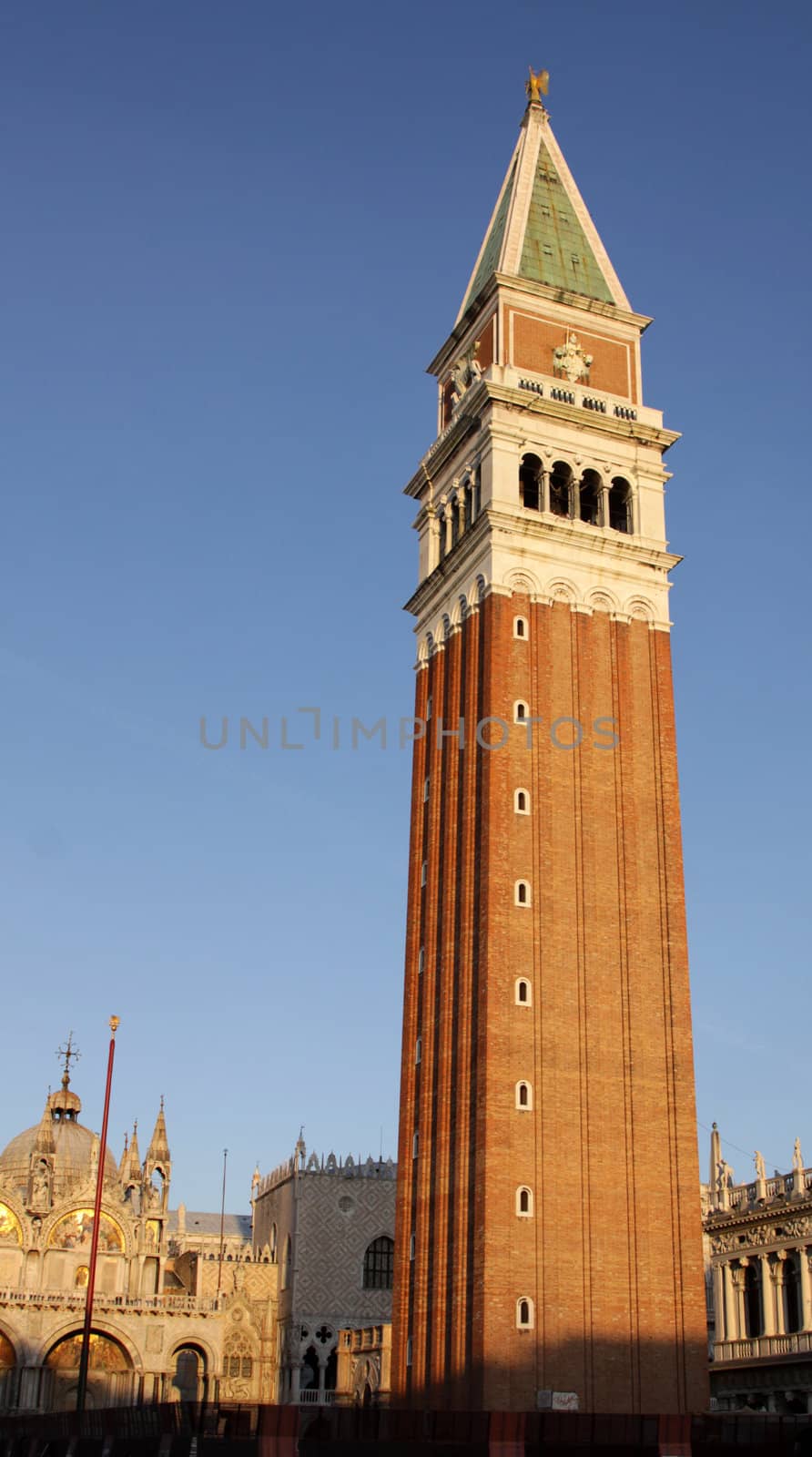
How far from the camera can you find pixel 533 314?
66.7 meters

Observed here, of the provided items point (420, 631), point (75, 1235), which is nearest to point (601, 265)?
point (420, 631)

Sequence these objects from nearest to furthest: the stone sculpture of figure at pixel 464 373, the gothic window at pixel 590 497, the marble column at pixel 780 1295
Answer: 1. the marble column at pixel 780 1295
2. the gothic window at pixel 590 497
3. the stone sculpture of figure at pixel 464 373

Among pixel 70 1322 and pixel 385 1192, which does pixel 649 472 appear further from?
pixel 70 1322

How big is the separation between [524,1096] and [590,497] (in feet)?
85.6

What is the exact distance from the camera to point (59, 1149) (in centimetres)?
9419

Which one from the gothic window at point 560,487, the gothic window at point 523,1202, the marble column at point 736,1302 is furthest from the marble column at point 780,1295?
the gothic window at point 560,487

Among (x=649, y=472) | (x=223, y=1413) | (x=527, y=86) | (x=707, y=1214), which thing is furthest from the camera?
(x=527, y=86)

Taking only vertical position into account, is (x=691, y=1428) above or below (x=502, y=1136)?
below

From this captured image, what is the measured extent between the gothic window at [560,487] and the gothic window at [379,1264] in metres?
42.9

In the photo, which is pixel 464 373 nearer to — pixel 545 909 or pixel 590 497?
pixel 590 497

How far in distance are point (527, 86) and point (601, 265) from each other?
11890 millimetres

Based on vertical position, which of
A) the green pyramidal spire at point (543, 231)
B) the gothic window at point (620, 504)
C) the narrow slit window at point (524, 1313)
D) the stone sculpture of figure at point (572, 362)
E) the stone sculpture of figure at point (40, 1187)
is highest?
the green pyramidal spire at point (543, 231)

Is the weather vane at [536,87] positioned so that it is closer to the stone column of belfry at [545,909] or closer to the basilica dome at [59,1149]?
the stone column of belfry at [545,909]

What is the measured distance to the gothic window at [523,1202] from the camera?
165ft
